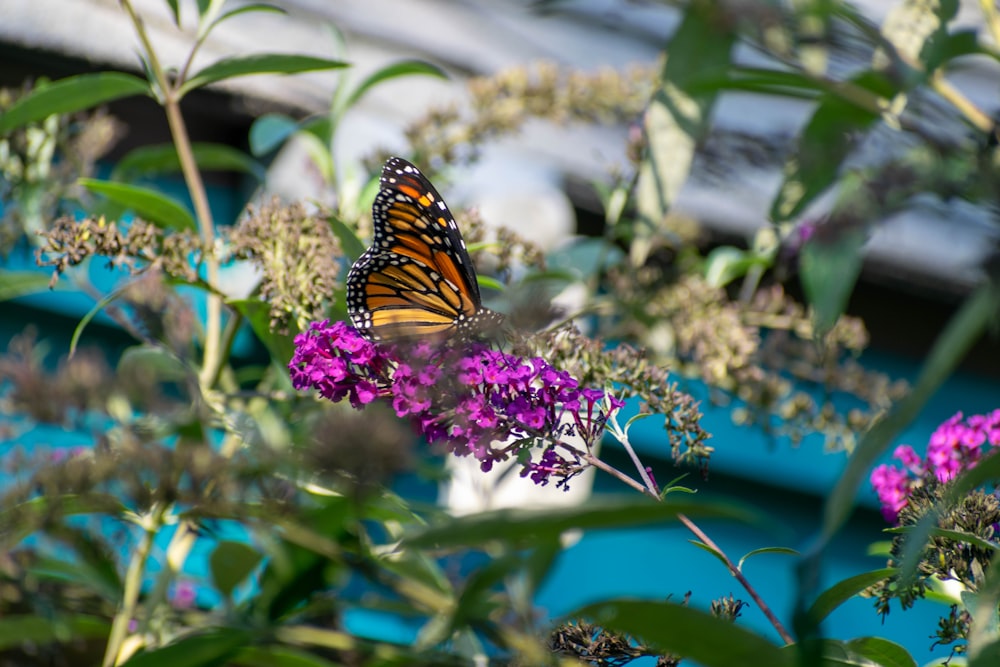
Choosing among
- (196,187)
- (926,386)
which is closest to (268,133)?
(196,187)

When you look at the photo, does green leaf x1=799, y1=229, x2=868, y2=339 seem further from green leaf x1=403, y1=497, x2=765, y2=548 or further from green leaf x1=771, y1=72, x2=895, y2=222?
green leaf x1=403, y1=497, x2=765, y2=548

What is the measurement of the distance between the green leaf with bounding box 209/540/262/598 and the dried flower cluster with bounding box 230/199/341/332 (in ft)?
0.76

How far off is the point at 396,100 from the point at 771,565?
139cm

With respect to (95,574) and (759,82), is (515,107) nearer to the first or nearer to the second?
(759,82)

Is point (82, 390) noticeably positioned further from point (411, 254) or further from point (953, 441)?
point (953, 441)

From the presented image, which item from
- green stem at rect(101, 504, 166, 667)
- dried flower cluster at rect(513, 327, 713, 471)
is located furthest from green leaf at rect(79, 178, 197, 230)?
dried flower cluster at rect(513, 327, 713, 471)

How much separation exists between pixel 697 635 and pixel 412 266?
778 mm

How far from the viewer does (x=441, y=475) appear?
134 cm

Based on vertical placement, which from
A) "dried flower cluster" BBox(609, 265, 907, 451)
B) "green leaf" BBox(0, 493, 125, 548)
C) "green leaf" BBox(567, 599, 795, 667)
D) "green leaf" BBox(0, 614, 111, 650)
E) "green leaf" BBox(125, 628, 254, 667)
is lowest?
"green leaf" BBox(0, 614, 111, 650)

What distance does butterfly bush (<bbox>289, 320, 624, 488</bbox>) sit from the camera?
0.73 meters

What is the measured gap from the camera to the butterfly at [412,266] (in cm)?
113

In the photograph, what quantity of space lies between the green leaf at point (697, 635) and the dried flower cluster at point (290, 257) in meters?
0.47

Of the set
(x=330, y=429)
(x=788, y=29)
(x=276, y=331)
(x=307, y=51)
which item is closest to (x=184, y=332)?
(x=276, y=331)

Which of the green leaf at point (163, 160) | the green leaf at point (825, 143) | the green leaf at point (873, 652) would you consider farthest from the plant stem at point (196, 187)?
the green leaf at point (873, 652)
